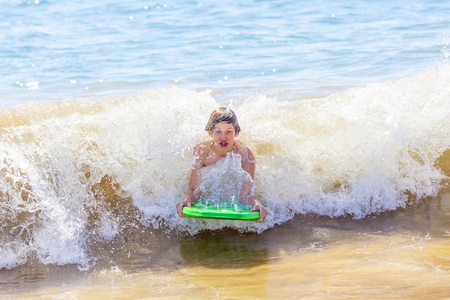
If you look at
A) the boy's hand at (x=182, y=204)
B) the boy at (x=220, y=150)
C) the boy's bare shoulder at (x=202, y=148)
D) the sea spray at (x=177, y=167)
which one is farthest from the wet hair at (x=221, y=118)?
the boy's hand at (x=182, y=204)

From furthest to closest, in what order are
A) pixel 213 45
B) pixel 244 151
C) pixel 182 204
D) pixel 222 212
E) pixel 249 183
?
1. pixel 213 45
2. pixel 244 151
3. pixel 249 183
4. pixel 182 204
5. pixel 222 212

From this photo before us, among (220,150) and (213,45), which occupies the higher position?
(213,45)

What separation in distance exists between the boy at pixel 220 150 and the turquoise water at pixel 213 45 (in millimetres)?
3045

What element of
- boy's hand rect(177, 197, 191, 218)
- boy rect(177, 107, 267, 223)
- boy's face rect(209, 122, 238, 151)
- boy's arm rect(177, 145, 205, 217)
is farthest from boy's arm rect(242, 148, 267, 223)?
boy's hand rect(177, 197, 191, 218)

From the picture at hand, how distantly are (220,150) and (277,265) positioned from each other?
1266mm

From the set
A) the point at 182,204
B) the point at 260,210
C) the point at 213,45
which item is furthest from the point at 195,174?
the point at 213,45

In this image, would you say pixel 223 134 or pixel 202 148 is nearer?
pixel 223 134

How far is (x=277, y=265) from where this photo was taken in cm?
372

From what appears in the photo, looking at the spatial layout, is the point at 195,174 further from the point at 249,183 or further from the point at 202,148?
the point at 249,183

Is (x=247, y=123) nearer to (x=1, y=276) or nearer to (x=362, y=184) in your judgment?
(x=362, y=184)

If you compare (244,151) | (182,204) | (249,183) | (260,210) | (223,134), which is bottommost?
(260,210)

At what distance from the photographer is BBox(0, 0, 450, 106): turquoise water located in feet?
Result: 26.8

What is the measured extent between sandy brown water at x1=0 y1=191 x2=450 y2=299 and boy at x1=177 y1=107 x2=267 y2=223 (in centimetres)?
36

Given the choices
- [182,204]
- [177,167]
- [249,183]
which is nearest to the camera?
[182,204]
